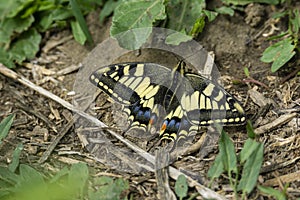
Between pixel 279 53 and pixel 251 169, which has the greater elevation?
pixel 279 53

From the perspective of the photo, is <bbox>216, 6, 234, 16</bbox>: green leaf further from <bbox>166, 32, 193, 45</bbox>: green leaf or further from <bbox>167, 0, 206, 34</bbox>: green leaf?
<bbox>166, 32, 193, 45</bbox>: green leaf

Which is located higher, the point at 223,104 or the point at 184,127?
the point at 223,104

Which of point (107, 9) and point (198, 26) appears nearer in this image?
point (198, 26)

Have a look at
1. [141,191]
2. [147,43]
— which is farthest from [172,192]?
[147,43]

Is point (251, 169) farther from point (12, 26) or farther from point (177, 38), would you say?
point (12, 26)

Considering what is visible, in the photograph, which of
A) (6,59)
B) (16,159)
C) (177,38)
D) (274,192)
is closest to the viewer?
(274,192)

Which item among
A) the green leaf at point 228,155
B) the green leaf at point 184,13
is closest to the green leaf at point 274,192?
the green leaf at point 228,155

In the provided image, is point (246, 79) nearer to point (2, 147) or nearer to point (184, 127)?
point (184, 127)

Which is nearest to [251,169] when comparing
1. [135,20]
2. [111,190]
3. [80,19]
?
[111,190]
